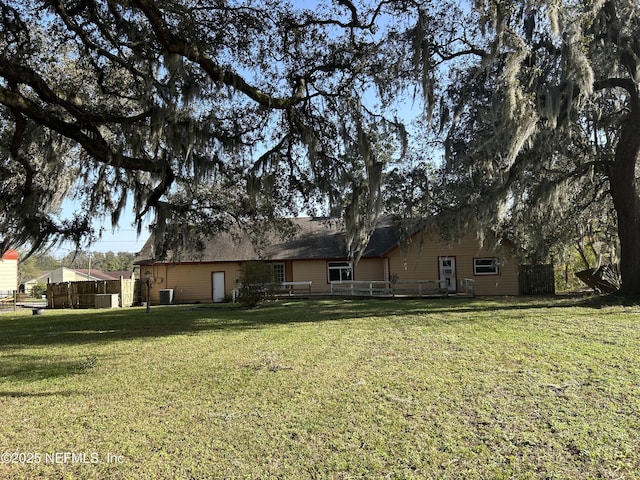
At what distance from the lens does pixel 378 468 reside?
332 centimetres

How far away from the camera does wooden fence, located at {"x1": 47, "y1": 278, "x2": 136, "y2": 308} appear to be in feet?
73.5

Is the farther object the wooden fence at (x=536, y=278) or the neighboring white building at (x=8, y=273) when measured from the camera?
the neighboring white building at (x=8, y=273)

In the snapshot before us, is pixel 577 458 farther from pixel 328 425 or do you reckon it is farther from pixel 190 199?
pixel 190 199

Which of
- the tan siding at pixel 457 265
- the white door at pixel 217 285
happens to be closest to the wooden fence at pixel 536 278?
the tan siding at pixel 457 265

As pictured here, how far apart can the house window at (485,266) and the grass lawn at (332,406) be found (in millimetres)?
13185

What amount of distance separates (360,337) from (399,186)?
22.2ft

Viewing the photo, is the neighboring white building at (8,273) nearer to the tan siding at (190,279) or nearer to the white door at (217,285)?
the tan siding at (190,279)

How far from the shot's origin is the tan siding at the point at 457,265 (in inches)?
861

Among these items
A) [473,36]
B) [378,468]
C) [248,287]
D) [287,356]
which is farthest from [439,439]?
[248,287]

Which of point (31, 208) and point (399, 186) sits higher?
point (399, 186)

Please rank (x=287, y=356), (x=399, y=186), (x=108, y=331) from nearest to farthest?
1. (x=287, y=356)
2. (x=108, y=331)
3. (x=399, y=186)

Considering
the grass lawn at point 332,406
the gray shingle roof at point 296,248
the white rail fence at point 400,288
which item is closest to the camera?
the grass lawn at point 332,406

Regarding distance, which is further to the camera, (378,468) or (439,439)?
(439,439)

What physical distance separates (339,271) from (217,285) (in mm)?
6506
